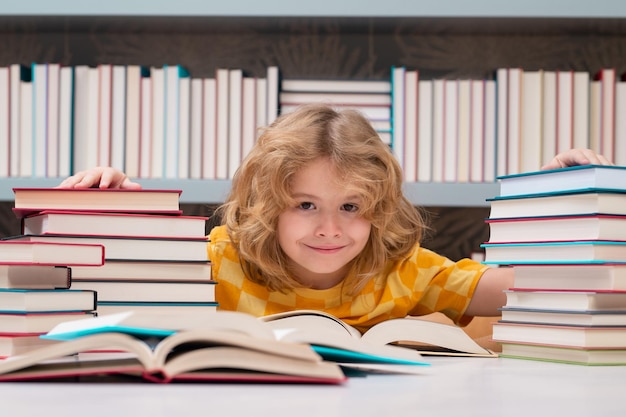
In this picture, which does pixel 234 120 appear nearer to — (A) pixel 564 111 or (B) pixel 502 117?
(B) pixel 502 117

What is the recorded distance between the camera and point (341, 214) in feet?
4.13

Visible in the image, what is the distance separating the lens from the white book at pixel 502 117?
1857 millimetres

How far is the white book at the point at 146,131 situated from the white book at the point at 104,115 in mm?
76

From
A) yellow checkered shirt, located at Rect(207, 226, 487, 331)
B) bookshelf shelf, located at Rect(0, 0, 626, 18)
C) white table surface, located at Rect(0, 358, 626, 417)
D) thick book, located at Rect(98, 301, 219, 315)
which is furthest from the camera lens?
bookshelf shelf, located at Rect(0, 0, 626, 18)

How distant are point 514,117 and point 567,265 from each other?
1.08 metres

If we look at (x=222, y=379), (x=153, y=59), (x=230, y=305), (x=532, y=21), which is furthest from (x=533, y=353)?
(x=153, y=59)

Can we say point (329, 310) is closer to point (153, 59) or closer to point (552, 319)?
point (552, 319)

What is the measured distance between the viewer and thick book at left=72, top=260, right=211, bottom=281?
923 mm

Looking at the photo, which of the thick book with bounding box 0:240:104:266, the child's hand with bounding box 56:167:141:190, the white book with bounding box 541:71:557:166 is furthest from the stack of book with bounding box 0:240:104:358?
the white book with bounding box 541:71:557:166

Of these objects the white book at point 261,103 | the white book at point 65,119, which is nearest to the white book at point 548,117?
the white book at point 261,103

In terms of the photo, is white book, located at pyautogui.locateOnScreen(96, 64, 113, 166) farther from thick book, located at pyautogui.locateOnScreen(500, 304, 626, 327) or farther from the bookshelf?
Result: thick book, located at pyautogui.locateOnScreen(500, 304, 626, 327)

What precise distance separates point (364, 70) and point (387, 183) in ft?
2.94

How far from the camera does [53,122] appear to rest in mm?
1857

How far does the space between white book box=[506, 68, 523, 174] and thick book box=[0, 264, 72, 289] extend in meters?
1.25
